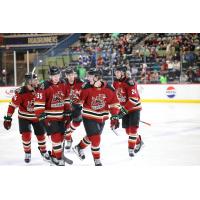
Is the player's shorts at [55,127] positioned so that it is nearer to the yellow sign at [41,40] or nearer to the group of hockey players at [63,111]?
the group of hockey players at [63,111]

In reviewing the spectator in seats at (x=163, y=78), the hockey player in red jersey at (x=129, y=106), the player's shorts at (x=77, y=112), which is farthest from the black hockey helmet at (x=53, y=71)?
the spectator in seats at (x=163, y=78)

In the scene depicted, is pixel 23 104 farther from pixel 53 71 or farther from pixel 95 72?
pixel 95 72

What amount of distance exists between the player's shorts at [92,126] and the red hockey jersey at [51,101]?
0.73ft

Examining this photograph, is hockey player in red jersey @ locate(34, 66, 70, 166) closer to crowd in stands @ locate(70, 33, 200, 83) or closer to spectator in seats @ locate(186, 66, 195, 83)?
crowd in stands @ locate(70, 33, 200, 83)

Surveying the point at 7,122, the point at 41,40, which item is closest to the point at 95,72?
the point at 41,40

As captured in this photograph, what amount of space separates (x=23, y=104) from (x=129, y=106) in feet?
3.25

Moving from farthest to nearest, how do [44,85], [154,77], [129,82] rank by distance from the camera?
[154,77] < [129,82] < [44,85]

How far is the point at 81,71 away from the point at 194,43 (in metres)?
1.46

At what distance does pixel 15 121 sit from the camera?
4.02 m

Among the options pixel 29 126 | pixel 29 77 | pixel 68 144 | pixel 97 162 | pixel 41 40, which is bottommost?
pixel 97 162

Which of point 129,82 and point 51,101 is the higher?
point 129,82

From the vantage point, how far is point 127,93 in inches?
163

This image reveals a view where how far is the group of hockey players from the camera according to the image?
386 centimetres

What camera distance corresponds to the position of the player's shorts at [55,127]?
3855 mm
